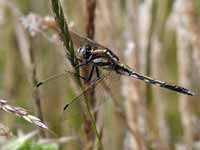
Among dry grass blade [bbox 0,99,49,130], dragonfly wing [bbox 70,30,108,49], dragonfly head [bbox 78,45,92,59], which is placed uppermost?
dragonfly wing [bbox 70,30,108,49]

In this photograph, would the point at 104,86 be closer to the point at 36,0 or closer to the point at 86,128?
the point at 86,128

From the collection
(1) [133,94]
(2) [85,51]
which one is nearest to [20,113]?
(2) [85,51]

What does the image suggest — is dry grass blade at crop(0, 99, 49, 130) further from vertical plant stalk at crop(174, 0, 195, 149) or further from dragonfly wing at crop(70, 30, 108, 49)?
vertical plant stalk at crop(174, 0, 195, 149)

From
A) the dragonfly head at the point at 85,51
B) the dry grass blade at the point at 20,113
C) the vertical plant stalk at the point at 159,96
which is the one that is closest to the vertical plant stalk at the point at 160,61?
the vertical plant stalk at the point at 159,96

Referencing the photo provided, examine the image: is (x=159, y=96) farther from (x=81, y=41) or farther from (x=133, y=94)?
(x=81, y=41)

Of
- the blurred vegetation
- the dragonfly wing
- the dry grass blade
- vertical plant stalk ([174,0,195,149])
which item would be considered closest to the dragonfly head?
the dragonfly wing

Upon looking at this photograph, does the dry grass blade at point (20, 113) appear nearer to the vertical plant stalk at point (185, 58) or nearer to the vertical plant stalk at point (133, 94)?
the vertical plant stalk at point (133, 94)

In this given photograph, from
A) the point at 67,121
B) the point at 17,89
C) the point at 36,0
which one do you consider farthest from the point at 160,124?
the point at 36,0
